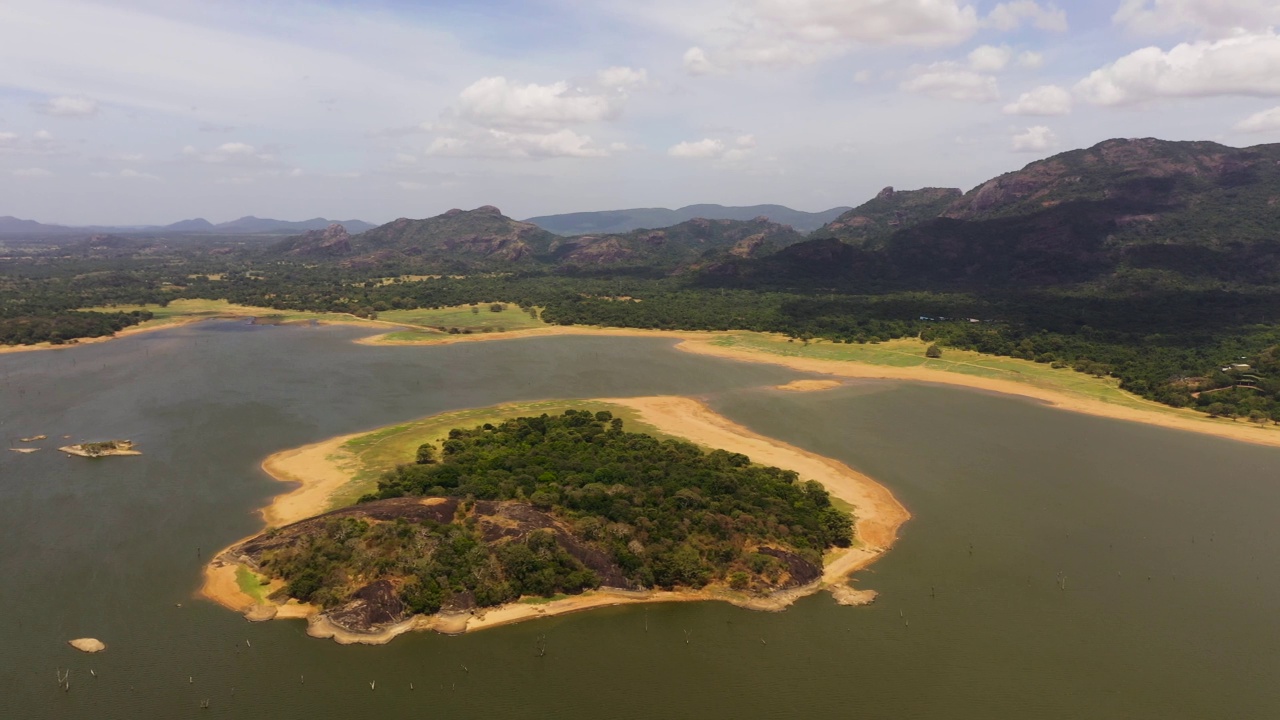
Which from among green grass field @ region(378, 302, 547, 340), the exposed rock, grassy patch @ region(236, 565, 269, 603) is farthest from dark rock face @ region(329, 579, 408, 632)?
green grass field @ region(378, 302, 547, 340)

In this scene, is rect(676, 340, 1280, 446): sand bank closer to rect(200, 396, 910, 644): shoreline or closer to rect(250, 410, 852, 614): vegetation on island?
rect(200, 396, 910, 644): shoreline

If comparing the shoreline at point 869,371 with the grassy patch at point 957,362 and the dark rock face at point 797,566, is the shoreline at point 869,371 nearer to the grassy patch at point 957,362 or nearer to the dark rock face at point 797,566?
the grassy patch at point 957,362

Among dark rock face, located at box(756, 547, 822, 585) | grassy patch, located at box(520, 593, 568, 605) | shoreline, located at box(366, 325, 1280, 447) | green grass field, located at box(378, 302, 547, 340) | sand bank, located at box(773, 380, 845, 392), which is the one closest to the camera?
grassy patch, located at box(520, 593, 568, 605)

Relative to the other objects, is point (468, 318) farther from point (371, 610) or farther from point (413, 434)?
point (371, 610)

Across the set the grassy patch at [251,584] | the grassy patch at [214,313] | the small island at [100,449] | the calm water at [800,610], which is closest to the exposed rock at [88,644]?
the calm water at [800,610]

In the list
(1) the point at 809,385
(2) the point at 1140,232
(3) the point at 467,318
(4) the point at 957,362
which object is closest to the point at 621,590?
(1) the point at 809,385
